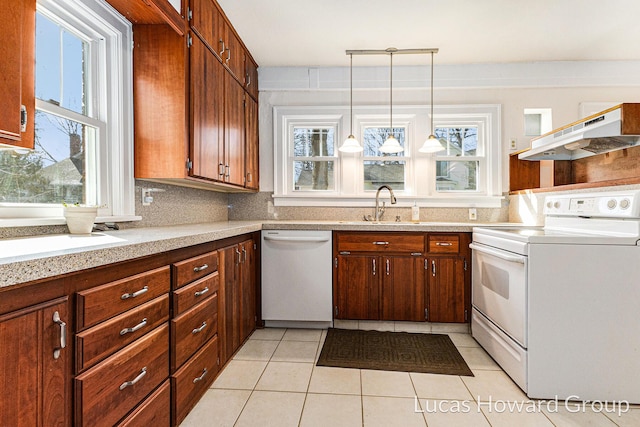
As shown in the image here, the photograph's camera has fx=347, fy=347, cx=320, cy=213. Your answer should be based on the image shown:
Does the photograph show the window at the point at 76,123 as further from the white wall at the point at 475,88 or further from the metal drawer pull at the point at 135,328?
the white wall at the point at 475,88

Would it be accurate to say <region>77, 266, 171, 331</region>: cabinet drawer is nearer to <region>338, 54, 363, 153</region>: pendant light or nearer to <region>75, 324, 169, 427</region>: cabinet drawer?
<region>75, 324, 169, 427</region>: cabinet drawer

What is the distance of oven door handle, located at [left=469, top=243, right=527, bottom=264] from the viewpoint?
2.00 meters

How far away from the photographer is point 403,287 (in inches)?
114

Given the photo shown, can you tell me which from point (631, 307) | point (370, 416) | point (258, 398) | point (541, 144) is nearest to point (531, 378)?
point (631, 307)

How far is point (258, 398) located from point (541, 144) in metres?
2.71

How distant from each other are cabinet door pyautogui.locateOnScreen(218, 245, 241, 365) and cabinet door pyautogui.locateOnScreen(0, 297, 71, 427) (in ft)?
3.74

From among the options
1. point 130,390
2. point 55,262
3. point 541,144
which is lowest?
point 130,390

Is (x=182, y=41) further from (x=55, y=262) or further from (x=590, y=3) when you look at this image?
(x=590, y=3)

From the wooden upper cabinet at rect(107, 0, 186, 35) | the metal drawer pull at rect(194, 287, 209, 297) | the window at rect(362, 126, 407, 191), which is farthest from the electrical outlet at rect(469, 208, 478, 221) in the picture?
the wooden upper cabinet at rect(107, 0, 186, 35)

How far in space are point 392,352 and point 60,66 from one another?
2.63m

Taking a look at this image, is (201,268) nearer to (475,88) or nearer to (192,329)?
(192,329)

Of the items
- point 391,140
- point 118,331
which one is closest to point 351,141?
point 391,140

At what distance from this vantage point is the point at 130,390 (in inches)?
50.0

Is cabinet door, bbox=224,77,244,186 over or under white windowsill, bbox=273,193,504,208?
over
